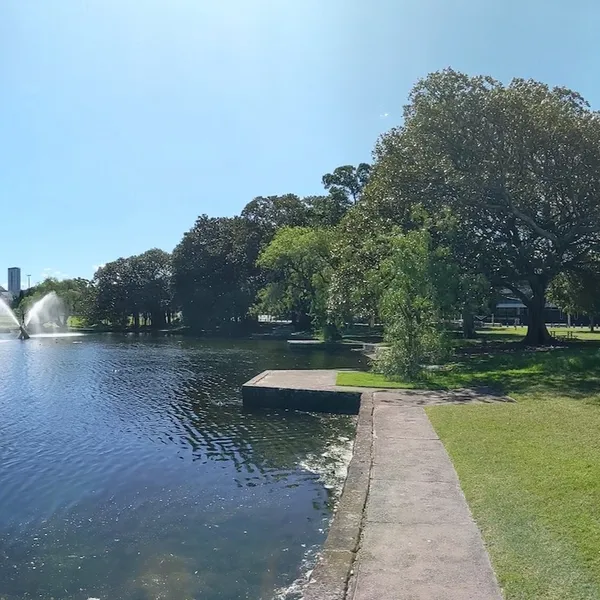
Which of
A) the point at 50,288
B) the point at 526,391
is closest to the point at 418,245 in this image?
the point at 526,391

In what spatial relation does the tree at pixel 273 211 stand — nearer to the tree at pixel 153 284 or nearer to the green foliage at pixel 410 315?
the tree at pixel 153 284

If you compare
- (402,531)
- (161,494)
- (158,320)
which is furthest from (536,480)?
(158,320)

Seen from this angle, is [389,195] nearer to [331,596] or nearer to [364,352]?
[364,352]

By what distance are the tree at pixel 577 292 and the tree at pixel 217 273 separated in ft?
115

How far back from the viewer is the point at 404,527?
22.3 ft

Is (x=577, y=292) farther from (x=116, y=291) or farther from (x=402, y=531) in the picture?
(x=116, y=291)

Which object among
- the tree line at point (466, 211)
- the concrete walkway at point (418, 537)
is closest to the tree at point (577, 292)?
the tree line at point (466, 211)

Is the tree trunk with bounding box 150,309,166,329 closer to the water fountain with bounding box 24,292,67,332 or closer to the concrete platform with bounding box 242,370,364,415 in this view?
the water fountain with bounding box 24,292,67,332

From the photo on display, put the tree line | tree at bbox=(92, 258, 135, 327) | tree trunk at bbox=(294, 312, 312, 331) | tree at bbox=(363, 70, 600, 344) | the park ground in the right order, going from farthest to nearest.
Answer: tree at bbox=(92, 258, 135, 327) → tree trunk at bbox=(294, 312, 312, 331) → tree at bbox=(363, 70, 600, 344) → the tree line → the park ground

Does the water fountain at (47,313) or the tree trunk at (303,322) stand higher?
the water fountain at (47,313)

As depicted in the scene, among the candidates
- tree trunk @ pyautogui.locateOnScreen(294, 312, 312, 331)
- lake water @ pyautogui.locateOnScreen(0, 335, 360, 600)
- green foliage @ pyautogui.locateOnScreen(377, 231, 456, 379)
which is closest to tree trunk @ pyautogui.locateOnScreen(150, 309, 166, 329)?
Result: tree trunk @ pyautogui.locateOnScreen(294, 312, 312, 331)

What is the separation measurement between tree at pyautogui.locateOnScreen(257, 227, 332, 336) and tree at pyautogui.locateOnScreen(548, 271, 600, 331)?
16.8m

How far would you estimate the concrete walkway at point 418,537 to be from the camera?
5.31m

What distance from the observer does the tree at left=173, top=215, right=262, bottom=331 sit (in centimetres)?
7031
